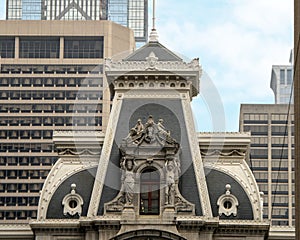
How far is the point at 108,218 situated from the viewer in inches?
4156

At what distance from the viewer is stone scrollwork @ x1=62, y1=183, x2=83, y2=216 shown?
4247 inches

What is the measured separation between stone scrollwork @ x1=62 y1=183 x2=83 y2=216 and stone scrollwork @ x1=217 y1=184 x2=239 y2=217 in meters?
10.7

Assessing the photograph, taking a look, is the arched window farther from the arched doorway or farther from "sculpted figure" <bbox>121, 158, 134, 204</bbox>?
the arched doorway

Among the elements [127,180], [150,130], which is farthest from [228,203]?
[150,130]

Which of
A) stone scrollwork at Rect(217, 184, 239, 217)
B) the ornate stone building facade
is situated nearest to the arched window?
the ornate stone building facade

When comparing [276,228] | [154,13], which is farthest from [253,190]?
[154,13]

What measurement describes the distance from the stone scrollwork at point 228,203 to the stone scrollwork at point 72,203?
35.0ft

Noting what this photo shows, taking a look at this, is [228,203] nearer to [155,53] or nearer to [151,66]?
[151,66]

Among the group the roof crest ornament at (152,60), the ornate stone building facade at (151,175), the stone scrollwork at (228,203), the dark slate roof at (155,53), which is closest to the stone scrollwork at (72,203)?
the ornate stone building facade at (151,175)

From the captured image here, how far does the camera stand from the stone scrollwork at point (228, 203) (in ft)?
352

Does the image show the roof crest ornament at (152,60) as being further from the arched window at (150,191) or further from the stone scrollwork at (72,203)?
the stone scrollwork at (72,203)

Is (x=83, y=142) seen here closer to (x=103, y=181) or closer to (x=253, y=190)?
(x=103, y=181)

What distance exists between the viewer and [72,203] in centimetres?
10838

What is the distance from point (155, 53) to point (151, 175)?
13.0 metres
